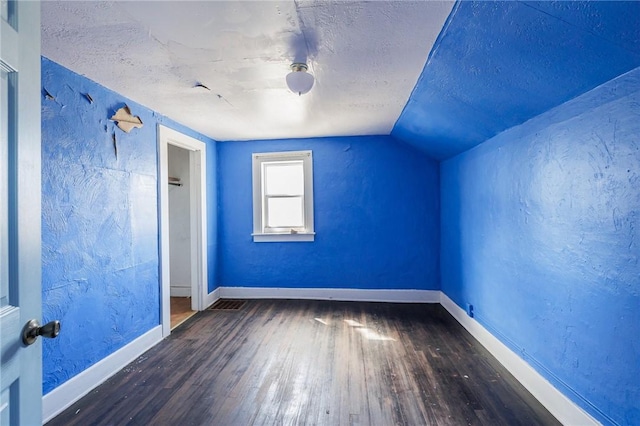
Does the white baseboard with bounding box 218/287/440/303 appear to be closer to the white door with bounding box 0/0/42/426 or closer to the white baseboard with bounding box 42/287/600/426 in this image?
the white baseboard with bounding box 42/287/600/426

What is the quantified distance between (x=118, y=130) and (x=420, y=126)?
2701 mm

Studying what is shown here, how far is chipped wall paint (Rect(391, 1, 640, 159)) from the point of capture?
1175 millimetres

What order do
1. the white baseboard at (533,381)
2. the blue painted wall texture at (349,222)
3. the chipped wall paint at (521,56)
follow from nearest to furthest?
the chipped wall paint at (521,56)
the white baseboard at (533,381)
the blue painted wall texture at (349,222)

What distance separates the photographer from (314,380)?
2.20 meters

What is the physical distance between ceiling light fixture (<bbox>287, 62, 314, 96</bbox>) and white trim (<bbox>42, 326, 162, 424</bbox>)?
239cm

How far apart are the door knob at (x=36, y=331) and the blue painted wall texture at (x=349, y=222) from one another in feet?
10.8

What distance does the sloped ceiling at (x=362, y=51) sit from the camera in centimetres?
131

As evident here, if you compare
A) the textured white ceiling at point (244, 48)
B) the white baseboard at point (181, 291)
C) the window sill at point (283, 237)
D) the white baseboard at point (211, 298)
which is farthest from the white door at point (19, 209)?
the white baseboard at point (181, 291)

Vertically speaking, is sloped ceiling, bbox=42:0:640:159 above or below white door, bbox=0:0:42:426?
above

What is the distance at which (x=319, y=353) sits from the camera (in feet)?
8.54

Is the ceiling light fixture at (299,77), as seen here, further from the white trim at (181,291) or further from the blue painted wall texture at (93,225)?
the white trim at (181,291)

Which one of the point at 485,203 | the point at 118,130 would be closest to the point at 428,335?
the point at 485,203

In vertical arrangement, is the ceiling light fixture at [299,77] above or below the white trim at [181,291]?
above

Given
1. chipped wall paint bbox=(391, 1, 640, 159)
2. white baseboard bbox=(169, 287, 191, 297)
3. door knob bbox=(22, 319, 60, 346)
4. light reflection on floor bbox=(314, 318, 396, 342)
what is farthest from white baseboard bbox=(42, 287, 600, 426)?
chipped wall paint bbox=(391, 1, 640, 159)
